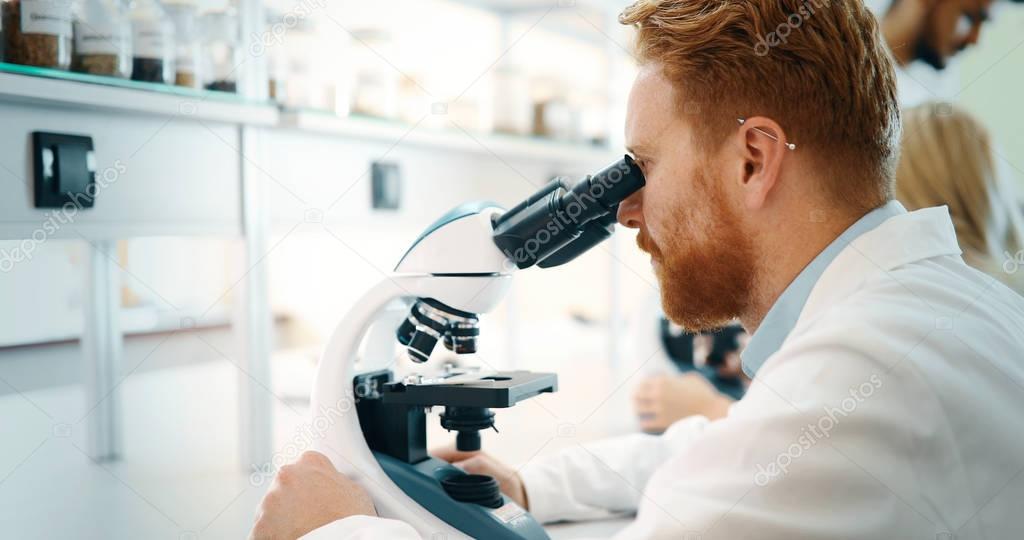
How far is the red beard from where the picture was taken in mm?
938

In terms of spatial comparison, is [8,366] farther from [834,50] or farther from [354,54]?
[834,50]

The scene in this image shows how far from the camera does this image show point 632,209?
1031 mm

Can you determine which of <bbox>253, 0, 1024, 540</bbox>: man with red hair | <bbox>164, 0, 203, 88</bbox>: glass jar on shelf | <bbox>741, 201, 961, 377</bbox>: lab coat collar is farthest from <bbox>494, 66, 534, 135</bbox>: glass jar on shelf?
<bbox>741, 201, 961, 377</bbox>: lab coat collar

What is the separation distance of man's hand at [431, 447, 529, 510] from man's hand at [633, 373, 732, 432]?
78 cm

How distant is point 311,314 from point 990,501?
1.85 metres

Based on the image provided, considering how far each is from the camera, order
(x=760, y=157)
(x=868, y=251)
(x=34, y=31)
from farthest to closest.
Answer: (x=34, y=31) < (x=760, y=157) < (x=868, y=251)

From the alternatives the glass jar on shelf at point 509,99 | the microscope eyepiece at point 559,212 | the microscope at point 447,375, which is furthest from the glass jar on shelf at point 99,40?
the glass jar on shelf at point 509,99

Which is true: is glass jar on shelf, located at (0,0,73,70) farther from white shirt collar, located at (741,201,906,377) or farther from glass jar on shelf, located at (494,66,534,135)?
glass jar on shelf, located at (494,66,534,135)

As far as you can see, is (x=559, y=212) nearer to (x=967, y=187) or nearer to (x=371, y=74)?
(x=371, y=74)

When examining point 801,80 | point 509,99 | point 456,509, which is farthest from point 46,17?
point 509,99

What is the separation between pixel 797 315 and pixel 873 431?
0.97 feet

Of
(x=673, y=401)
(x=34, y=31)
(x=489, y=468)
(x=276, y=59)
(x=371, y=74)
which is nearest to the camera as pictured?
(x=34, y=31)

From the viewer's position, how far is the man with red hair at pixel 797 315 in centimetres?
64

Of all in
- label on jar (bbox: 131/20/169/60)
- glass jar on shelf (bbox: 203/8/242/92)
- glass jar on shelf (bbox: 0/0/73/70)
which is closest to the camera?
glass jar on shelf (bbox: 0/0/73/70)
